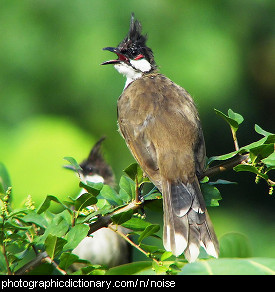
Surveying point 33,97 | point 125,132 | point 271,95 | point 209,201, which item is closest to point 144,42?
point 125,132

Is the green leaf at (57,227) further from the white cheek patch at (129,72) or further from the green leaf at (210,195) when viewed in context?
the white cheek patch at (129,72)

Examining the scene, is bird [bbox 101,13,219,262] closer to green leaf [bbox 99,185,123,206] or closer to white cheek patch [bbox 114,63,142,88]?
white cheek patch [bbox 114,63,142,88]

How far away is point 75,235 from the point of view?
1.67 m

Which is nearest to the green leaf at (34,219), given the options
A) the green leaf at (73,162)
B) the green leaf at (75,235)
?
the green leaf at (75,235)

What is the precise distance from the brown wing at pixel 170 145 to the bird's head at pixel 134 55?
0.33 meters

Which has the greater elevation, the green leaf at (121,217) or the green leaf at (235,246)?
the green leaf at (235,246)

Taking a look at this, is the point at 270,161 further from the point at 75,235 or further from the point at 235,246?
the point at 75,235

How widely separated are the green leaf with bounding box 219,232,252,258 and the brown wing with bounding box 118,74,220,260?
11cm

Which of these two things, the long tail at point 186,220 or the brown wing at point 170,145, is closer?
the long tail at point 186,220

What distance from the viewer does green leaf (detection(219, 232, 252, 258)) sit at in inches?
80.0

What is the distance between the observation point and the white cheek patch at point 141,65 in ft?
11.5

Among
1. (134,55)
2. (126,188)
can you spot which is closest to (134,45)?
(134,55)

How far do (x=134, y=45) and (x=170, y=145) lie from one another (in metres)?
1.21

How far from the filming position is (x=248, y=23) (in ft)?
17.6
